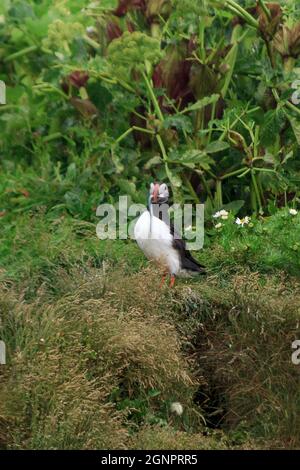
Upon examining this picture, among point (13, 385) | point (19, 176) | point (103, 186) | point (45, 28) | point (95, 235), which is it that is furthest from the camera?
point (45, 28)

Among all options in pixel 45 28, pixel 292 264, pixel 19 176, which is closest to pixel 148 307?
pixel 292 264

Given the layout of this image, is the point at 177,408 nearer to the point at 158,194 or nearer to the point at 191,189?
the point at 158,194

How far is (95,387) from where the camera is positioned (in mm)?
5762

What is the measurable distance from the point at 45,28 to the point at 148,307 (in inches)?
145

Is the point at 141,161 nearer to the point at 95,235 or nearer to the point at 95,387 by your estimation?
the point at 95,235

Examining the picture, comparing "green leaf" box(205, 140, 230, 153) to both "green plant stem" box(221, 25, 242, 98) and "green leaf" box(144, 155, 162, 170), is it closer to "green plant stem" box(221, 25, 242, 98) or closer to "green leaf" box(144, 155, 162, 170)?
"green leaf" box(144, 155, 162, 170)

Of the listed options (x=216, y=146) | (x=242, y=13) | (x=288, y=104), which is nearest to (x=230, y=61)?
(x=242, y=13)

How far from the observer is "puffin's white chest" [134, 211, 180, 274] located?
686 centimetres

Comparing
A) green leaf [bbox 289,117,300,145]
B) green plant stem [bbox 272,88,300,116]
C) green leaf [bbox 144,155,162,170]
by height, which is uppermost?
green plant stem [bbox 272,88,300,116]
